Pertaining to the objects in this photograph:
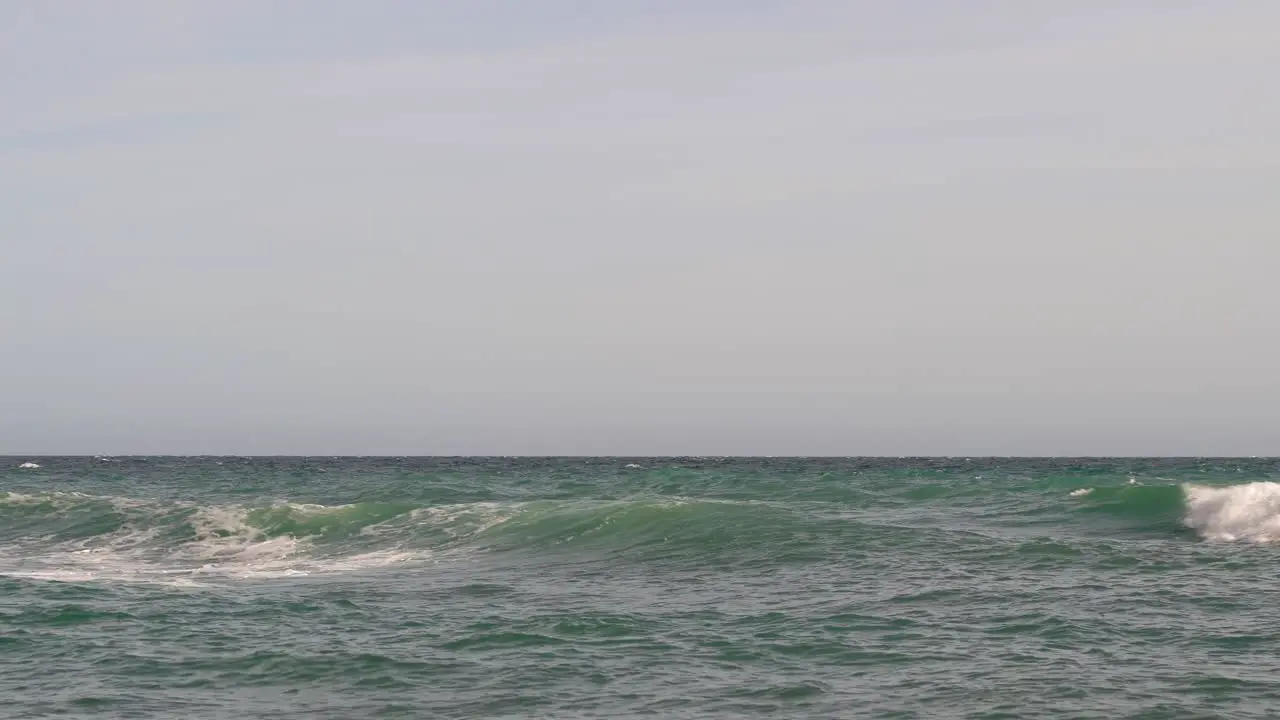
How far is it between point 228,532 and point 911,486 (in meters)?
27.0

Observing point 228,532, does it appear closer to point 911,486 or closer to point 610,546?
point 610,546

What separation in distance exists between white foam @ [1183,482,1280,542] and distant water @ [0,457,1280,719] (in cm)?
11

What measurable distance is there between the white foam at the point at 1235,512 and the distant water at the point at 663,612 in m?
0.11

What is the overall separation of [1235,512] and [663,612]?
59.9 feet

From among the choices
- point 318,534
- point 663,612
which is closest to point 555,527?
point 318,534

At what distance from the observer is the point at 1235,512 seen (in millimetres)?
30469

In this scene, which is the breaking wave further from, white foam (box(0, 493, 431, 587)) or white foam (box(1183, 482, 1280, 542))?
white foam (box(1183, 482, 1280, 542))

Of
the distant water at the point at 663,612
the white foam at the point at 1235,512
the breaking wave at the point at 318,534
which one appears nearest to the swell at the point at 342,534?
the breaking wave at the point at 318,534

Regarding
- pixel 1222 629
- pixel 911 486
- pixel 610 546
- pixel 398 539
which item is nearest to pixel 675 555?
pixel 610 546

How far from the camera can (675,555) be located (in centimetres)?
2628

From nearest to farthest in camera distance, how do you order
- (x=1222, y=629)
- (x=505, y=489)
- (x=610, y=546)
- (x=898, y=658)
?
1. (x=898, y=658)
2. (x=1222, y=629)
3. (x=610, y=546)
4. (x=505, y=489)

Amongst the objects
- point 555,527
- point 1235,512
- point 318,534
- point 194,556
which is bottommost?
point 194,556

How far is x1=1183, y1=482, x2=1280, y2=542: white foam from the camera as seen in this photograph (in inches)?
1108

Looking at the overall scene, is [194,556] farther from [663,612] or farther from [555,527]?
[663,612]
